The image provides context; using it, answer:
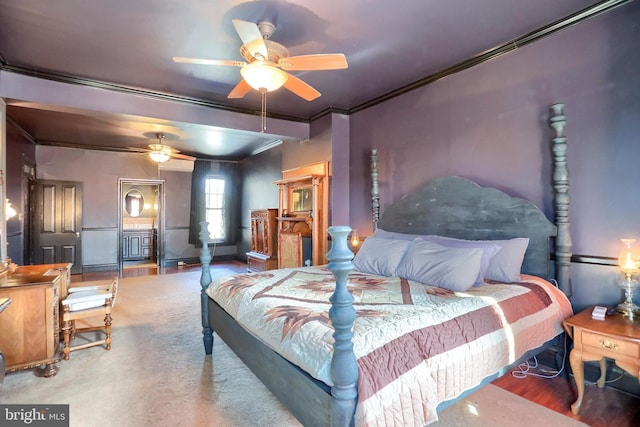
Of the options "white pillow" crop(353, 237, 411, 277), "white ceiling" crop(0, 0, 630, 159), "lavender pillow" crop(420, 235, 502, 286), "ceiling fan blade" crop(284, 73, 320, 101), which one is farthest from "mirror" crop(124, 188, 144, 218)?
"lavender pillow" crop(420, 235, 502, 286)

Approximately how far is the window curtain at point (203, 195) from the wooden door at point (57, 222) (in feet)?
7.86

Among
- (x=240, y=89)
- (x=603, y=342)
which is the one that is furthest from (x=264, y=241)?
(x=603, y=342)

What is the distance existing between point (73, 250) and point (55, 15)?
597cm

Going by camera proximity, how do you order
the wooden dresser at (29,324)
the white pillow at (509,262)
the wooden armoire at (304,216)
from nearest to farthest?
the wooden dresser at (29,324) → the white pillow at (509,262) → the wooden armoire at (304,216)

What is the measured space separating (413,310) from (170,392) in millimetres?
1867

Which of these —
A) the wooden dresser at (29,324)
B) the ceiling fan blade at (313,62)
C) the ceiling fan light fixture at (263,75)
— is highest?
the ceiling fan blade at (313,62)

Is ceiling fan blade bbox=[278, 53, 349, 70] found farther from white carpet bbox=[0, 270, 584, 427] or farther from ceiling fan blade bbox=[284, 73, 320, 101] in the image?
white carpet bbox=[0, 270, 584, 427]

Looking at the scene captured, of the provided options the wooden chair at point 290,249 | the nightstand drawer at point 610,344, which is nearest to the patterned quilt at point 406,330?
the nightstand drawer at point 610,344

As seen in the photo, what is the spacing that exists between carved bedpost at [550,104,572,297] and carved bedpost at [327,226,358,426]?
2.22 m

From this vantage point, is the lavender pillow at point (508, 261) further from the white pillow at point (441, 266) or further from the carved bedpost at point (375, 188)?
the carved bedpost at point (375, 188)

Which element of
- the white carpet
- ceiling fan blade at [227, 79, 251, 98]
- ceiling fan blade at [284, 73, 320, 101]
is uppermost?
ceiling fan blade at [227, 79, 251, 98]

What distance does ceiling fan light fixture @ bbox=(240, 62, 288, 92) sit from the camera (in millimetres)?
2477

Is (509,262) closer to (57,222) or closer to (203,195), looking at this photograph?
(203,195)

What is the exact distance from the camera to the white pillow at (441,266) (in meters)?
2.44
